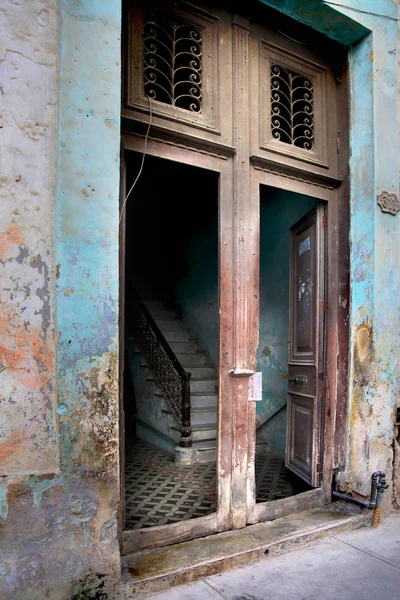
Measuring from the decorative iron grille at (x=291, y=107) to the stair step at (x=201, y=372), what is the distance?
4.36 m

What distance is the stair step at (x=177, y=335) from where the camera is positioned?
8.20 metres

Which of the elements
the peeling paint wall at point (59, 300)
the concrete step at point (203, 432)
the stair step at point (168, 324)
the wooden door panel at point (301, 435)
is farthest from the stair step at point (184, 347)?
the peeling paint wall at point (59, 300)

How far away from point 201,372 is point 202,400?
0.75m

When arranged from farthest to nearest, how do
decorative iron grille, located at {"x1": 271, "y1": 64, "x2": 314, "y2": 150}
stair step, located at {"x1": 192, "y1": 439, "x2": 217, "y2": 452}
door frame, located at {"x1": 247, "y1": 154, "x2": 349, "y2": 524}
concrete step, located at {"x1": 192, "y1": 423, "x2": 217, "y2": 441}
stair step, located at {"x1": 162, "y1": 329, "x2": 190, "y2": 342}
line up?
stair step, located at {"x1": 162, "y1": 329, "x2": 190, "y2": 342} → concrete step, located at {"x1": 192, "y1": 423, "x2": 217, "y2": 441} → stair step, located at {"x1": 192, "y1": 439, "x2": 217, "y2": 452} → decorative iron grille, located at {"x1": 271, "y1": 64, "x2": 314, "y2": 150} → door frame, located at {"x1": 247, "y1": 154, "x2": 349, "y2": 524}

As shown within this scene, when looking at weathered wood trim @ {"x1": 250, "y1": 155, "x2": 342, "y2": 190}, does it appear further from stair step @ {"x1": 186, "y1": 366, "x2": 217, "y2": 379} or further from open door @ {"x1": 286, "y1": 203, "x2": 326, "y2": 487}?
stair step @ {"x1": 186, "y1": 366, "x2": 217, "y2": 379}

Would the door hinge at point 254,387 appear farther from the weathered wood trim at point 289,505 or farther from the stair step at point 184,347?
the stair step at point 184,347

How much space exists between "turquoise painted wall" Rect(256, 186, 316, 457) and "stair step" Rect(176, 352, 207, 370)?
67.9 inches

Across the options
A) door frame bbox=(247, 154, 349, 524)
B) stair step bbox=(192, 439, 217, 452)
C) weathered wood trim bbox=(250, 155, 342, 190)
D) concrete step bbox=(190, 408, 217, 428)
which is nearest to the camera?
weathered wood trim bbox=(250, 155, 342, 190)

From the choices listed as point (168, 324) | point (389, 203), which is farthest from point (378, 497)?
point (168, 324)

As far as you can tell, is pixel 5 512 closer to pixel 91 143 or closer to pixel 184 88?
pixel 91 143

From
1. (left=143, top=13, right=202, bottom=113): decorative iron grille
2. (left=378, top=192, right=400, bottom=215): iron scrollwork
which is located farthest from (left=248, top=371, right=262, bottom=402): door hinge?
(left=143, top=13, right=202, bottom=113): decorative iron grille

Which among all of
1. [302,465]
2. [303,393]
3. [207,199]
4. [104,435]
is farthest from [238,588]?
[207,199]

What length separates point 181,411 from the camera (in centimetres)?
603

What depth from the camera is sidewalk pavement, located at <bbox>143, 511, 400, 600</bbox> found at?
251 centimetres
